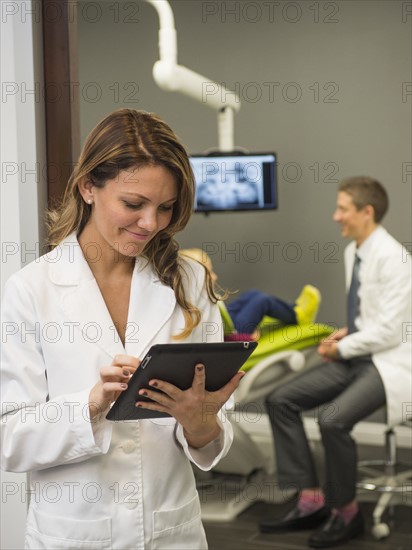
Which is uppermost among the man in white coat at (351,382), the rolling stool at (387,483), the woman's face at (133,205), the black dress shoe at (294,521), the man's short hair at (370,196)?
the man's short hair at (370,196)

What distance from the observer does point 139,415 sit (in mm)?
1039

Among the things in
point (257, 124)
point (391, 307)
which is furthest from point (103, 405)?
point (257, 124)

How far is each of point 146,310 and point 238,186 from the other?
83.7 inches

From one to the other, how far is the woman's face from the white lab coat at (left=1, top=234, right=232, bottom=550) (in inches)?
2.9

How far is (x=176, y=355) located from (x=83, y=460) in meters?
0.24

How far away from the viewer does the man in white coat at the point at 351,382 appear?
255cm

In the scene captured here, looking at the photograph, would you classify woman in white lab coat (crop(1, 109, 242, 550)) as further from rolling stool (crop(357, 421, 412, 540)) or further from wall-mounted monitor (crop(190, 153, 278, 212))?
wall-mounted monitor (crop(190, 153, 278, 212))

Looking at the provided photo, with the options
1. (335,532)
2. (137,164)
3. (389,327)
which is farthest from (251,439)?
(137,164)

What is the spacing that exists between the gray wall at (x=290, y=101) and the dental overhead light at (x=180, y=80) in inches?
25.3

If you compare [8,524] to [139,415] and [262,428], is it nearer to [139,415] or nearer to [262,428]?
[139,415]

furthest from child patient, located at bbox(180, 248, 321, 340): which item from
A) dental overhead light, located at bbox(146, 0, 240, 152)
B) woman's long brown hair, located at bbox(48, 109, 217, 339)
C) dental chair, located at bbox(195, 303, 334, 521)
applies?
woman's long brown hair, located at bbox(48, 109, 217, 339)

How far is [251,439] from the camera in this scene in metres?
3.03

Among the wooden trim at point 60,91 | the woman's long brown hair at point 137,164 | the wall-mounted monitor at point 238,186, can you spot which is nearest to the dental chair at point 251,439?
the wall-mounted monitor at point 238,186

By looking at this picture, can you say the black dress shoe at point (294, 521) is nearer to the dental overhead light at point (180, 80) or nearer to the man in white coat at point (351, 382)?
the man in white coat at point (351, 382)
